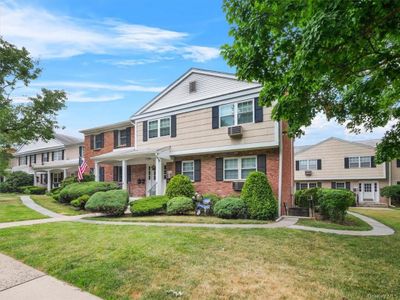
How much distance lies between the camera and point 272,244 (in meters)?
7.73

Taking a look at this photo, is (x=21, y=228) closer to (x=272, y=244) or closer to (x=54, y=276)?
(x=54, y=276)

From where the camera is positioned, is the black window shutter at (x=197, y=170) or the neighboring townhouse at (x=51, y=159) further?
the neighboring townhouse at (x=51, y=159)

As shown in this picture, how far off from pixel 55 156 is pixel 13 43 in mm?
14847

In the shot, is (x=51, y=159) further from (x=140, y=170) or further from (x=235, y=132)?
(x=235, y=132)

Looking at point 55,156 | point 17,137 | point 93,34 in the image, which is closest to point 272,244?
point 93,34

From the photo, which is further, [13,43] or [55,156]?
[55,156]

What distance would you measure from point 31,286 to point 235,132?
11445 mm

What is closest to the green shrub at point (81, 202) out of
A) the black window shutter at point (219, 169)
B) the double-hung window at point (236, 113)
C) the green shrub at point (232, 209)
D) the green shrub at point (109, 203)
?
the green shrub at point (109, 203)

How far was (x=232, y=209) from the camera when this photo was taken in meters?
12.6

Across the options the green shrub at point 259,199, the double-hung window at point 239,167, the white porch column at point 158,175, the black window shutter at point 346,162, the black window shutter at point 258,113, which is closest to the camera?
the green shrub at point 259,199

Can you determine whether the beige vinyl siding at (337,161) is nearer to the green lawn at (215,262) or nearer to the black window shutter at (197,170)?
the black window shutter at (197,170)

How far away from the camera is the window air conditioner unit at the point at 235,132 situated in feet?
49.1

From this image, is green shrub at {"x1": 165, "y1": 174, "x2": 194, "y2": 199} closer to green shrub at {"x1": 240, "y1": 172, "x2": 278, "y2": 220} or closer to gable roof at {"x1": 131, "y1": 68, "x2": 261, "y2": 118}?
green shrub at {"x1": 240, "y1": 172, "x2": 278, "y2": 220}

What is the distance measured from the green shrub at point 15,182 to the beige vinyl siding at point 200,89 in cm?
2394
